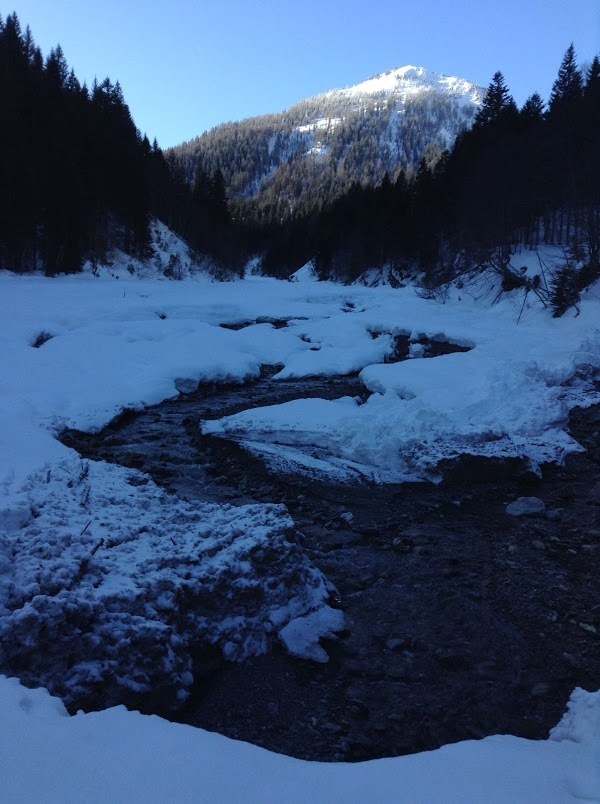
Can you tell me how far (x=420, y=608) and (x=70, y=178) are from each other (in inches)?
1206

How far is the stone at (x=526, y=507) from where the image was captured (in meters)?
5.43

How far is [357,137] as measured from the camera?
153 meters

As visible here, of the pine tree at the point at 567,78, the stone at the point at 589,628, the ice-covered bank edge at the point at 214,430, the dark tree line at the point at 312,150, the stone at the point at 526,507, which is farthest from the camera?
the dark tree line at the point at 312,150

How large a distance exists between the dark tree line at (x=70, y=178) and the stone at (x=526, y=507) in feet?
83.1

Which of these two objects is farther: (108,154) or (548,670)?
(108,154)

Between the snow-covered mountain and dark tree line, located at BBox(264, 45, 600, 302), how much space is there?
41.5m

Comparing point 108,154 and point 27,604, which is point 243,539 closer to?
point 27,604

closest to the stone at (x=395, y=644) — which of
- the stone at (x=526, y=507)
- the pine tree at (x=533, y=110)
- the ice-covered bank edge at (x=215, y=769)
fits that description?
the ice-covered bank edge at (x=215, y=769)

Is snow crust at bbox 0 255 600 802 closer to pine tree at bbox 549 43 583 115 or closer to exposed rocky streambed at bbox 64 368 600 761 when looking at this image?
exposed rocky streambed at bbox 64 368 600 761

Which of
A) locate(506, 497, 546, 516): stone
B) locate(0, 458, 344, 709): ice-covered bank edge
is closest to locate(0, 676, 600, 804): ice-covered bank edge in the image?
locate(0, 458, 344, 709): ice-covered bank edge

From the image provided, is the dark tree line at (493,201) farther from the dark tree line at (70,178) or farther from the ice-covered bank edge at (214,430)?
the dark tree line at (70,178)

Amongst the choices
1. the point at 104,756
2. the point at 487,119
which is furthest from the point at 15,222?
the point at 487,119

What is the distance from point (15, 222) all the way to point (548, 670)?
87.8 feet

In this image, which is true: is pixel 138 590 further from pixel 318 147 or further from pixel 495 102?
pixel 318 147
